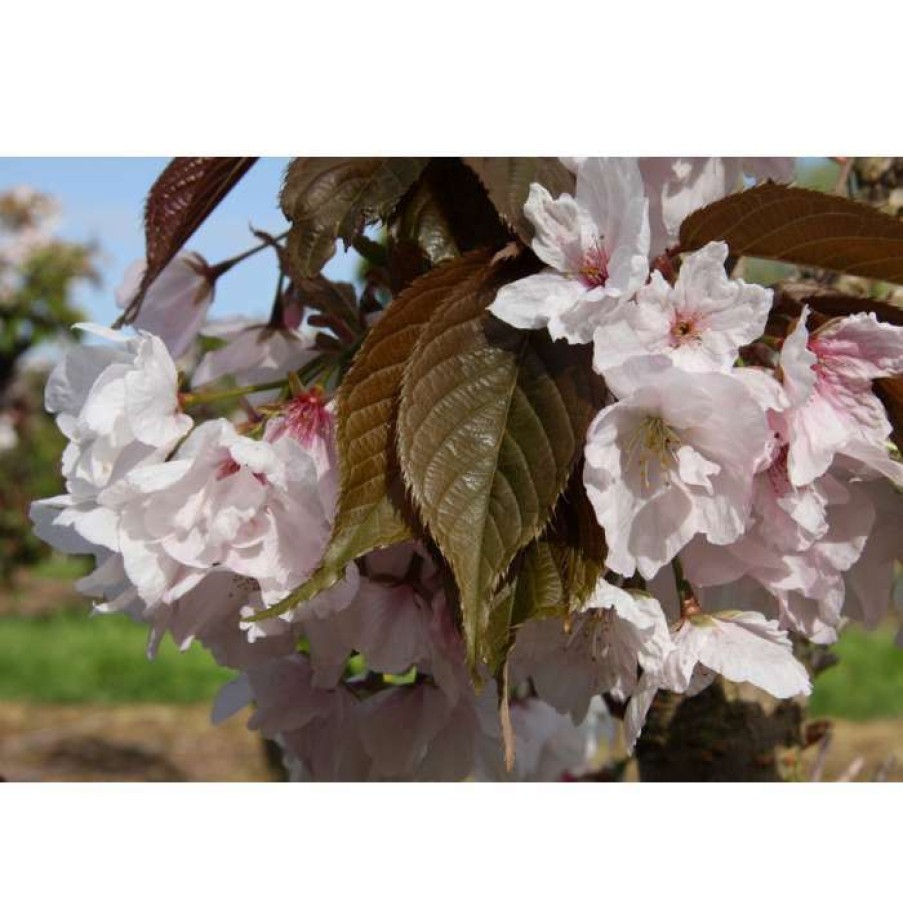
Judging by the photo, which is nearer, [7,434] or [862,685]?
[862,685]

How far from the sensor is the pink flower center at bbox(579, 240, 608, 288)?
658 millimetres

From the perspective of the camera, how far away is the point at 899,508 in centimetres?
72

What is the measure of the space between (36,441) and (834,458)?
8903mm

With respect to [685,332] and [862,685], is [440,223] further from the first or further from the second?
[862,685]

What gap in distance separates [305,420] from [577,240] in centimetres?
20

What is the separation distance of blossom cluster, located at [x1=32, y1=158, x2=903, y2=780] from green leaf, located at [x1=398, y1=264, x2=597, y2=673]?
3 centimetres

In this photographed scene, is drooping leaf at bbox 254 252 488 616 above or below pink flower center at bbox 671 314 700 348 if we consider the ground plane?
below

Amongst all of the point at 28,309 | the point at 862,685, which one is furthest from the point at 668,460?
the point at 28,309

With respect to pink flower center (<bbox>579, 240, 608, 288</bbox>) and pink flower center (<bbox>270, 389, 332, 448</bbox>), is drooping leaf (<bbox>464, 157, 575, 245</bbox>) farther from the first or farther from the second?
pink flower center (<bbox>270, 389, 332, 448</bbox>)

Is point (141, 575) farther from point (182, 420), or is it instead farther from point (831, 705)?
point (831, 705)

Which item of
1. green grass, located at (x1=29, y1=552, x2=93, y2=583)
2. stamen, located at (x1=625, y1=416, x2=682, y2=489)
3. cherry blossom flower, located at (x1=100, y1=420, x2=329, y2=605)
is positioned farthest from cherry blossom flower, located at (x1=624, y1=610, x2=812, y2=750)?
green grass, located at (x1=29, y1=552, x2=93, y2=583)

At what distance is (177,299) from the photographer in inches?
37.2

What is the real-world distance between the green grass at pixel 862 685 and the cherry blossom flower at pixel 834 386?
4951mm

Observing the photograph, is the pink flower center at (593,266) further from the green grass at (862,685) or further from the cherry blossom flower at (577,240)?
the green grass at (862,685)
